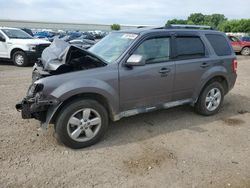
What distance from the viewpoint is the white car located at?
12719mm

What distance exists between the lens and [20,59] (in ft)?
42.6

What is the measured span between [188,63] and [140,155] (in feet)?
6.88

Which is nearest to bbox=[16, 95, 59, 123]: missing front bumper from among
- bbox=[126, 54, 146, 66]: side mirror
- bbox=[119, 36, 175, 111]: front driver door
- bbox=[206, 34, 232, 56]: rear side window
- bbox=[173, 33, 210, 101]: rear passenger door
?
bbox=[119, 36, 175, 111]: front driver door

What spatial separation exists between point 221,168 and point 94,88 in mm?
2135

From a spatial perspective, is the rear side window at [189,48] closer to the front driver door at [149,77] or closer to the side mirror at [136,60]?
the front driver door at [149,77]

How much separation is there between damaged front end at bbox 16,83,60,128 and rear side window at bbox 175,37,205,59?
2487mm

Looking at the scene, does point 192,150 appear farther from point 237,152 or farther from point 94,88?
point 94,88

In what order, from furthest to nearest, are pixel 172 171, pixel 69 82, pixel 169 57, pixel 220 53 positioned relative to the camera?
pixel 220 53 → pixel 169 57 → pixel 69 82 → pixel 172 171

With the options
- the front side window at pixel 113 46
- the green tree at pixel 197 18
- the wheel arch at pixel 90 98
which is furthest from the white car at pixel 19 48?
the green tree at pixel 197 18

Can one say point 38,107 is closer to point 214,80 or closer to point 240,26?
point 214,80

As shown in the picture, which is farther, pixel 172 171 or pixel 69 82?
pixel 69 82

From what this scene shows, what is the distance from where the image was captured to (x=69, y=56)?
173 inches

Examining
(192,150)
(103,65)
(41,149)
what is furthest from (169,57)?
(41,149)

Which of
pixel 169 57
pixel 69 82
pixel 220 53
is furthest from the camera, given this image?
pixel 220 53
